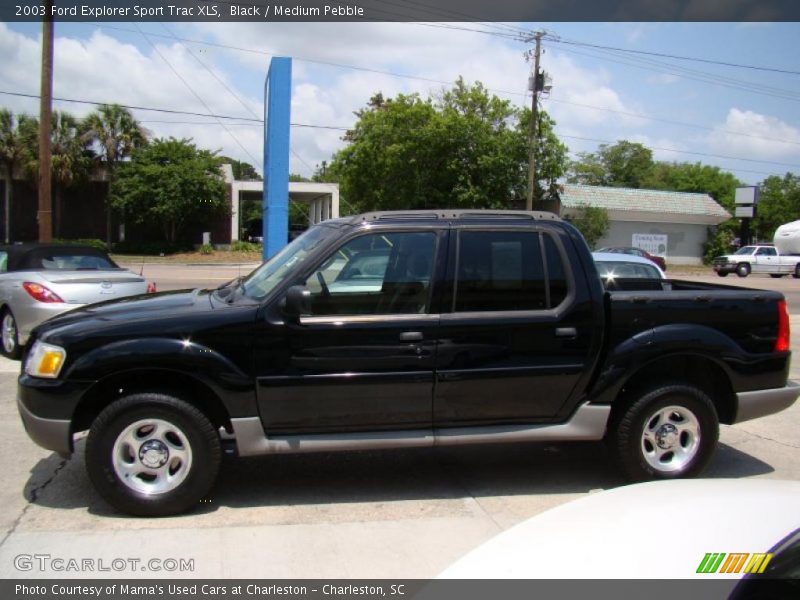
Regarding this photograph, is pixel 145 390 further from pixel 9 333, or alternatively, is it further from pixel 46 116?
pixel 46 116

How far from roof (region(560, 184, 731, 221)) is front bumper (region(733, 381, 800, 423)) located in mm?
37018

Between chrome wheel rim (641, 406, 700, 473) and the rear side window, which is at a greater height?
the rear side window

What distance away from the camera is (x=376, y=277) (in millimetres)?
4684

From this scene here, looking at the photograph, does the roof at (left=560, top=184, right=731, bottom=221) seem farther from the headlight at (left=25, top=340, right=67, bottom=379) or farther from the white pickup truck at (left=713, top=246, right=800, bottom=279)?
the headlight at (left=25, top=340, right=67, bottom=379)

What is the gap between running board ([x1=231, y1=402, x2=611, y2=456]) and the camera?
4402 millimetres

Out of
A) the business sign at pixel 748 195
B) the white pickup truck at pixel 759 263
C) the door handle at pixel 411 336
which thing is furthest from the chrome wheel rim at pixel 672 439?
the business sign at pixel 748 195

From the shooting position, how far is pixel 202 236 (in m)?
42.0

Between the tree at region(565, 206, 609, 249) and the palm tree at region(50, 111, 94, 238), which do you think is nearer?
the palm tree at region(50, 111, 94, 238)

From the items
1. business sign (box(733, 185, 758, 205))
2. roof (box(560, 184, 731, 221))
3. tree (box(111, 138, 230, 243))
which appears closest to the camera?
tree (box(111, 138, 230, 243))

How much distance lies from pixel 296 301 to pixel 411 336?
77 centimetres

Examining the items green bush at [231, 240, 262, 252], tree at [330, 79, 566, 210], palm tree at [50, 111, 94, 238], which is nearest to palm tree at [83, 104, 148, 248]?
palm tree at [50, 111, 94, 238]

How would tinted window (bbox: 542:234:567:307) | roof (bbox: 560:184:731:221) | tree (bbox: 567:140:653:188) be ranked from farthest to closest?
tree (bbox: 567:140:653:188), roof (bbox: 560:184:731:221), tinted window (bbox: 542:234:567:307)

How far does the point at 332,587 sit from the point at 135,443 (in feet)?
5.22

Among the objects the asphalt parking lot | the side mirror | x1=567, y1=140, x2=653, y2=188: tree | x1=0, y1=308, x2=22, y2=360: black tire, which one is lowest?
the asphalt parking lot
